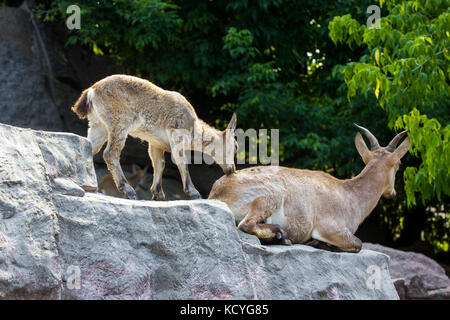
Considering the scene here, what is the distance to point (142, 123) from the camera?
250 inches

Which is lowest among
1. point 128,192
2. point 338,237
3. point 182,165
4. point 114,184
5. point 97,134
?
point 114,184

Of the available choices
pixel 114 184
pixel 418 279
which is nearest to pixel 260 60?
pixel 114 184

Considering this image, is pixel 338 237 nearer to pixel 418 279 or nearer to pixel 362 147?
pixel 362 147

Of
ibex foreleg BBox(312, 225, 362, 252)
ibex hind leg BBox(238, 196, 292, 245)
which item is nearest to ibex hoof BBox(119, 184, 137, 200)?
ibex hind leg BBox(238, 196, 292, 245)

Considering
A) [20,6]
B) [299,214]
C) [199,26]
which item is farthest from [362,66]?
[20,6]

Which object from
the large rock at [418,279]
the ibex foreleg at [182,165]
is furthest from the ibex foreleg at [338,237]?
the large rock at [418,279]

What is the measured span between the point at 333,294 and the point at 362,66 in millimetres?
3057

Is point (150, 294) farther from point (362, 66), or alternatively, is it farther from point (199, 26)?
point (199, 26)

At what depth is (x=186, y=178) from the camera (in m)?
6.37

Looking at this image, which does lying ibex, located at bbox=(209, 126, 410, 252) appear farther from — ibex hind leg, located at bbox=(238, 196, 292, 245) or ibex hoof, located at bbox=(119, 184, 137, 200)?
ibex hoof, located at bbox=(119, 184, 137, 200)

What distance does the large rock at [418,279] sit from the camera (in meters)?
8.60

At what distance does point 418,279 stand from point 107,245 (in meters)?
5.93

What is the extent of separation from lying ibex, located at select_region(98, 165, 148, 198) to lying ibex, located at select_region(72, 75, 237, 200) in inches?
143

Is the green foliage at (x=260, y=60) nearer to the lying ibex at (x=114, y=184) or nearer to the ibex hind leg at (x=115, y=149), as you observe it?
the lying ibex at (x=114, y=184)
